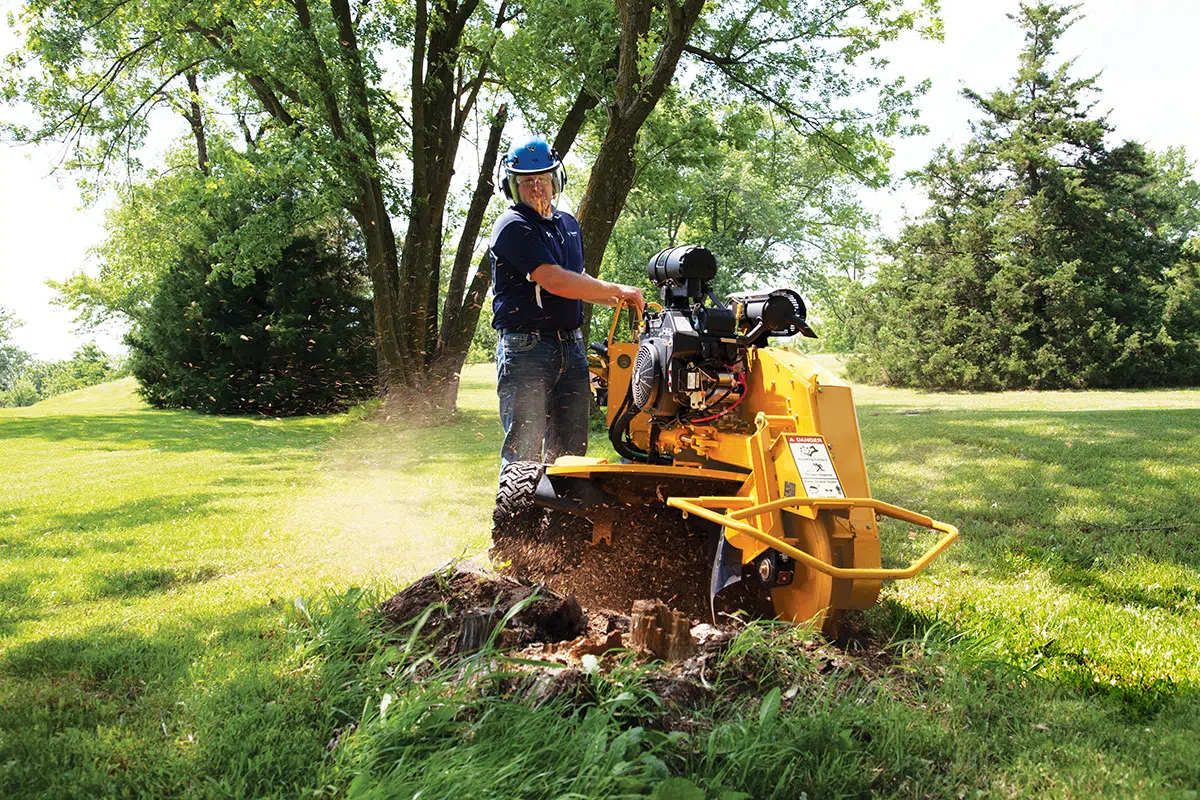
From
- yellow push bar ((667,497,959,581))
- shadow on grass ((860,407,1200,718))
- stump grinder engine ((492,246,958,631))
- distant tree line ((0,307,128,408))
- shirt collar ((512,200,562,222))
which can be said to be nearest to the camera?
yellow push bar ((667,497,959,581))

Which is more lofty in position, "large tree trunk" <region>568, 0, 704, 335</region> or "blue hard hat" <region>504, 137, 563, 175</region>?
"large tree trunk" <region>568, 0, 704, 335</region>

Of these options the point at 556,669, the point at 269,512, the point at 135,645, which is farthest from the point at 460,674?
the point at 269,512

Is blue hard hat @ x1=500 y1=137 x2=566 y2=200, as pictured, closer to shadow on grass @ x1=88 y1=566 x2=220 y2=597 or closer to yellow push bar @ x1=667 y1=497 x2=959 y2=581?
yellow push bar @ x1=667 y1=497 x2=959 y2=581

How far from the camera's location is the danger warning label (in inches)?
114

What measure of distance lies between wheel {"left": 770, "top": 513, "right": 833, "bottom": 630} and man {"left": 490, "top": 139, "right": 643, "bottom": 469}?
1.53 metres

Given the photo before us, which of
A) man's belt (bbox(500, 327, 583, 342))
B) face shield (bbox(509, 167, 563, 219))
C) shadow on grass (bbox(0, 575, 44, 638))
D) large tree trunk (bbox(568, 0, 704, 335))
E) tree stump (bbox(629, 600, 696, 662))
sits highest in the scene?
large tree trunk (bbox(568, 0, 704, 335))

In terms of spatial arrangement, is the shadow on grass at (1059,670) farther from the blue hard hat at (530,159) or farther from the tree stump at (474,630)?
the blue hard hat at (530,159)

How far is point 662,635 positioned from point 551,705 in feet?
1.90

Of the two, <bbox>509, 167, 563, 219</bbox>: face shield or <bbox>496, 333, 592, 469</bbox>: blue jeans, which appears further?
<bbox>496, 333, 592, 469</bbox>: blue jeans

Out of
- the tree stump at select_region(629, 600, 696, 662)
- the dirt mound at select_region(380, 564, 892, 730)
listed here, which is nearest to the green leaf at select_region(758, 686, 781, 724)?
the dirt mound at select_region(380, 564, 892, 730)

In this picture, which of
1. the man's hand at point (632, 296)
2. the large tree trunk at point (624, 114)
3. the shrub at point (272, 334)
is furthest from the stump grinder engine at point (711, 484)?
the shrub at point (272, 334)

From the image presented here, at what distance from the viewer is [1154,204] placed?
2414 cm

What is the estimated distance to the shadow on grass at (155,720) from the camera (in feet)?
6.88

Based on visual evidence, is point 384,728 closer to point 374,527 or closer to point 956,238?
point 374,527
